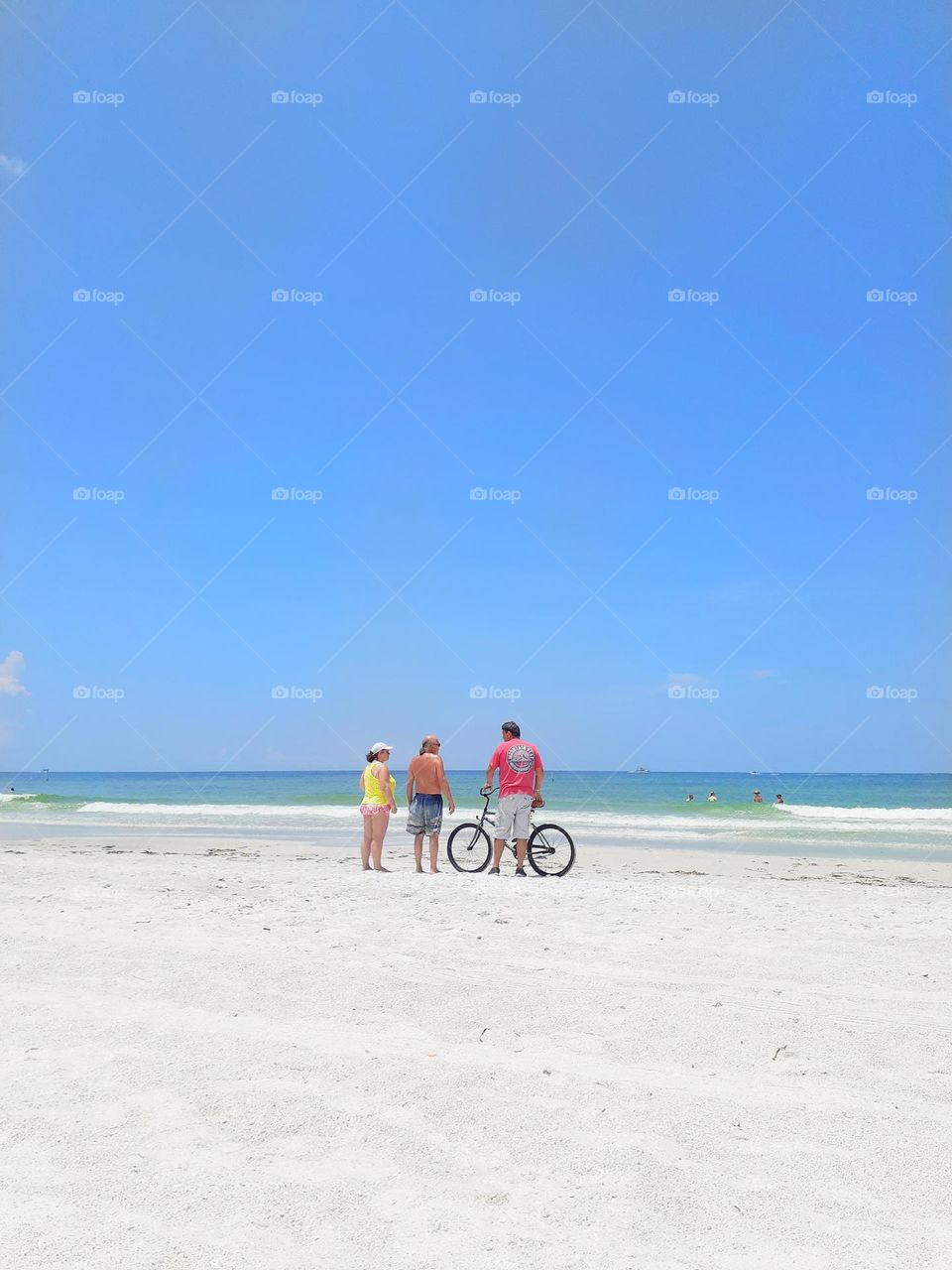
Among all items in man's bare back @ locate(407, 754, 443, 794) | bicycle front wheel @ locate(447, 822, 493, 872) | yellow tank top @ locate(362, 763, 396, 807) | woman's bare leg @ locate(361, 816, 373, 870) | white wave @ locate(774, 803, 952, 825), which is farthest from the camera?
white wave @ locate(774, 803, 952, 825)

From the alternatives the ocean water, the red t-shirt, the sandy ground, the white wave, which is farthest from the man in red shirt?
the white wave

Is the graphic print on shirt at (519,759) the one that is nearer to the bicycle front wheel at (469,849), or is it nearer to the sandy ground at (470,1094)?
the bicycle front wheel at (469,849)

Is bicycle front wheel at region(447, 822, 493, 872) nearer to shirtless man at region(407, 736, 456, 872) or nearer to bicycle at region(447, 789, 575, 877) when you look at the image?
bicycle at region(447, 789, 575, 877)

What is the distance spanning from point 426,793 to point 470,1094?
758 centimetres

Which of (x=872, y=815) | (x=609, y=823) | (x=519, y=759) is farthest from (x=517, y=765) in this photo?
(x=872, y=815)

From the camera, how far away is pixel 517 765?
11336 millimetres

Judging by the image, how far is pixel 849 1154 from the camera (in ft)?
11.2

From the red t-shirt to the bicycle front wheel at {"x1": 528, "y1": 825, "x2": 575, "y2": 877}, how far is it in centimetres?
100

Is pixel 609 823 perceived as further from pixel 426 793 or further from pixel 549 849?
pixel 426 793

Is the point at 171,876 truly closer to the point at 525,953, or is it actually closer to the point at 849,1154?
the point at 525,953

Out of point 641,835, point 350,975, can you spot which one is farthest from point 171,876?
point 641,835

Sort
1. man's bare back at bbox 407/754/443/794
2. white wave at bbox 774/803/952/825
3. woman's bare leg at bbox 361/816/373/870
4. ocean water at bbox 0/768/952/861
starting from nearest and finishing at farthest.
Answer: man's bare back at bbox 407/754/443/794 < woman's bare leg at bbox 361/816/373/870 < ocean water at bbox 0/768/952/861 < white wave at bbox 774/803/952/825

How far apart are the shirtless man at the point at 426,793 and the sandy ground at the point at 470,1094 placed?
3.47m

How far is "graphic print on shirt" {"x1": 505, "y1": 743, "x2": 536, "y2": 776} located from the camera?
11336 millimetres
